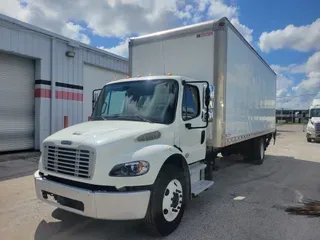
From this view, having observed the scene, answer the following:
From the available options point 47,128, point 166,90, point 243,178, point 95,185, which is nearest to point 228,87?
point 166,90

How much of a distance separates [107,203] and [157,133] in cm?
128

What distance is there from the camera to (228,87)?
237 inches

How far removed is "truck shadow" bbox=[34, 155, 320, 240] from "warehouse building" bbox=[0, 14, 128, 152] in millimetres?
6793

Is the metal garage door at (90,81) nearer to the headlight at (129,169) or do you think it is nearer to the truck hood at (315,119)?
the headlight at (129,169)

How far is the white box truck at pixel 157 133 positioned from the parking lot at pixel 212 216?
460 mm

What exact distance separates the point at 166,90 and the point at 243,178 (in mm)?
4437

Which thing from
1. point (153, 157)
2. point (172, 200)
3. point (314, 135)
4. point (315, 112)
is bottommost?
point (314, 135)

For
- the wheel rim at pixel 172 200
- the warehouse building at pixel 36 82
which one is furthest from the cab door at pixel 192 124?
the warehouse building at pixel 36 82

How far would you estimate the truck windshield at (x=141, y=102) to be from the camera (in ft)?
14.8

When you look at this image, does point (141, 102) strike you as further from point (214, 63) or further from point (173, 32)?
point (173, 32)

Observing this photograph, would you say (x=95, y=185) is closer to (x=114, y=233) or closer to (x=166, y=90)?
(x=114, y=233)

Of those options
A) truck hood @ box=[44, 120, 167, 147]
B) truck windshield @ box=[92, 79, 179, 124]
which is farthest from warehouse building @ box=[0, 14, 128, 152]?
truck hood @ box=[44, 120, 167, 147]

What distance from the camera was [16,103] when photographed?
10422mm

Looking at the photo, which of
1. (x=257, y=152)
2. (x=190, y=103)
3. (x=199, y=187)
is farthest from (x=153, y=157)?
(x=257, y=152)
